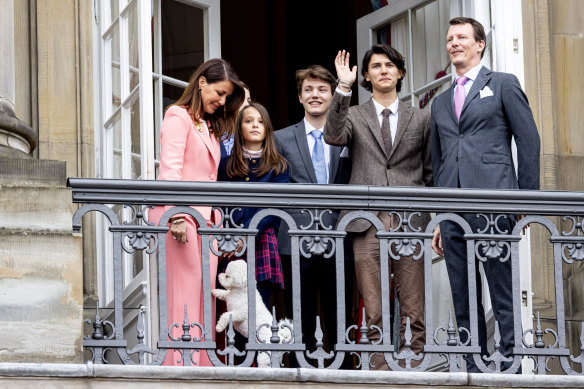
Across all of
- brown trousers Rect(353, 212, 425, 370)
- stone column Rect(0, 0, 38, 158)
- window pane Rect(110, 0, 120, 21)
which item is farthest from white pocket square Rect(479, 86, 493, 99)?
window pane Rect(110, 0, 120, 21)

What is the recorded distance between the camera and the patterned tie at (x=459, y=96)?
8.73 metres

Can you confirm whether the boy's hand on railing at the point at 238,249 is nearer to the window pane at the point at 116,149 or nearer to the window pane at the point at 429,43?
the window pane at the point at 116,149

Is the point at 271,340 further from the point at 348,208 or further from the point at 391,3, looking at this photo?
the point at 391,3

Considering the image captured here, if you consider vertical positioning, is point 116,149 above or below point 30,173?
above

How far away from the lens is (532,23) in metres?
11.2

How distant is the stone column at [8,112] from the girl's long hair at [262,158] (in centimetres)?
104

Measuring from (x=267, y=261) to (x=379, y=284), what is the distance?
1.94 feet

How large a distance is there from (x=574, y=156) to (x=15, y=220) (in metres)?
4.55

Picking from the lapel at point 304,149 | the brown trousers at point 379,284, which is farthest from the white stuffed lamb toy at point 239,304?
the lapel at point 304,149

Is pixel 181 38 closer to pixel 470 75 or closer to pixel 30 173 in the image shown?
pixel 470 75

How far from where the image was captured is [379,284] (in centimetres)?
860

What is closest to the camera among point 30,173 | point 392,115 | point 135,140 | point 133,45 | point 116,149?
point 30,173

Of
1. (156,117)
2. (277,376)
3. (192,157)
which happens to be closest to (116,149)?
(156,117)

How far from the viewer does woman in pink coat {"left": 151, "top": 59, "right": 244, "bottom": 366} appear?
8.39 m
